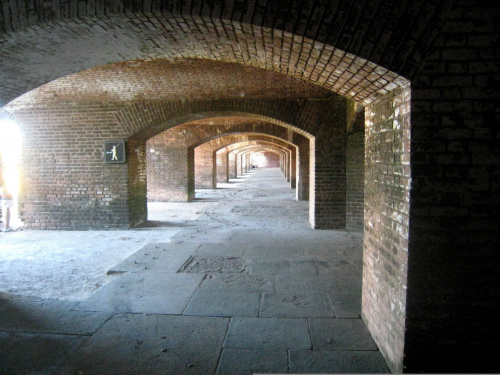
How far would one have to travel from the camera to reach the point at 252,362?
2.90 metres

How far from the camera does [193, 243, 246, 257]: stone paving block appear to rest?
6.23m

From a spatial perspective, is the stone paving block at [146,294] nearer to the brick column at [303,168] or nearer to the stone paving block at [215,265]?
the stone paving block at [215,265]

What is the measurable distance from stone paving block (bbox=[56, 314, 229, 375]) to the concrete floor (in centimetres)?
1

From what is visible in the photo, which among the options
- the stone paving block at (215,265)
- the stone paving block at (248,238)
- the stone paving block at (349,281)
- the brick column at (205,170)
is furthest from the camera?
the brick column at (205,170)

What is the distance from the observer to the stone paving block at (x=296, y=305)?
3.82 m

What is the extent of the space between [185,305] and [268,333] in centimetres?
114

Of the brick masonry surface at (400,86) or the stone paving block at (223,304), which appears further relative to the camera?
the stone paving block at (223,304)

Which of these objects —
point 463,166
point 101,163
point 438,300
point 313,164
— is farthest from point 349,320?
point 101,163

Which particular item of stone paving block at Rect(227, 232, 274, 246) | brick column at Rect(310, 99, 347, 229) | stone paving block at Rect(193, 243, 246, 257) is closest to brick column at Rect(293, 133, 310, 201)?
brick column at Rect(310, 99, 347, 229)

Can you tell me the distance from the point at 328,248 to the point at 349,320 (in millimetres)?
3037

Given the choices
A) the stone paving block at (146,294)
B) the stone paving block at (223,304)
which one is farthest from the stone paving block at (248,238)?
the stone paving block at (223,304)

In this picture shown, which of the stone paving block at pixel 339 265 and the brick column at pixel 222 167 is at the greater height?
the brick column at pixel 222 167

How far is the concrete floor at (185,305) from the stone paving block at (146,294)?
14 mm

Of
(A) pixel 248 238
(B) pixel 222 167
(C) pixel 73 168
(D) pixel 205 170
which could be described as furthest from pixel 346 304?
(B) pixel 222 167
